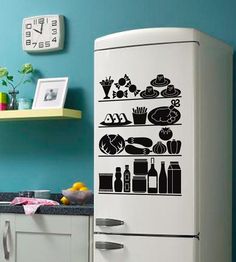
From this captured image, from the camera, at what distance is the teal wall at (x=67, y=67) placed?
153 inches

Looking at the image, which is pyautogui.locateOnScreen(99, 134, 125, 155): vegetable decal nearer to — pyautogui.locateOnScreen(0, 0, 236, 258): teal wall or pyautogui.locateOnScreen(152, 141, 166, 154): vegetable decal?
pyautogui.locateOnScreen(152, 141, 166, 154): vegetable decal

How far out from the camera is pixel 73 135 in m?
4.06

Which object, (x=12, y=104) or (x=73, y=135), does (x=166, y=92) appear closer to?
(x=73, y=135)

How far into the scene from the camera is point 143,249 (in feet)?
10.4

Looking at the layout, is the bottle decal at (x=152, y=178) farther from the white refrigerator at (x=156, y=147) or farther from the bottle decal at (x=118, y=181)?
the bottle decal at (x=118, y=181)

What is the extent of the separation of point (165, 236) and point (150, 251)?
0.37 feet

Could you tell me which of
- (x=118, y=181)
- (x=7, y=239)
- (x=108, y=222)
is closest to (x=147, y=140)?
(x=118, y=181)

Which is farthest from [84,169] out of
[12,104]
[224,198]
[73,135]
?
[224,198]

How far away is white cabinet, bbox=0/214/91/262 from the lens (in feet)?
11.2

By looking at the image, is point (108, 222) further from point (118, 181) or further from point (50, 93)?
point (50, 93)

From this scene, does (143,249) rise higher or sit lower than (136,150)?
lower

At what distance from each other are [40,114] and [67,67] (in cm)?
43

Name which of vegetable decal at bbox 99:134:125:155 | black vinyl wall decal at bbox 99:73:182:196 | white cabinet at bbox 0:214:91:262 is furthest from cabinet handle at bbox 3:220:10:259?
vegetable decal at bbox 99:134:125:155

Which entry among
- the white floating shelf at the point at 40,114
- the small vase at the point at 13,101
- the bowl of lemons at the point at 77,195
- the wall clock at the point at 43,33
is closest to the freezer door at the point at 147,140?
the bowl of lemons at the point at 77,195
